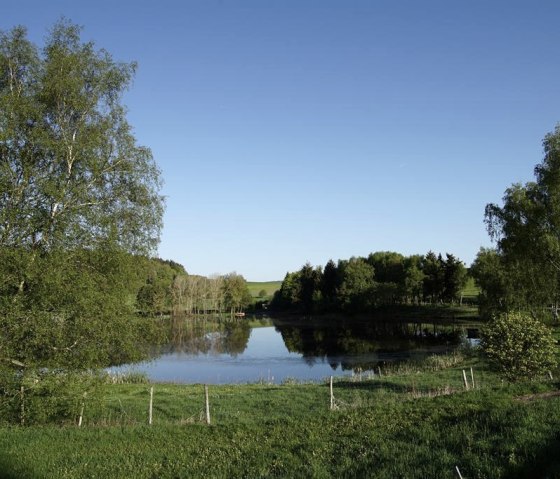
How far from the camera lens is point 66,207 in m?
19.9

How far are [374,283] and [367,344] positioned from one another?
5614 centimetres

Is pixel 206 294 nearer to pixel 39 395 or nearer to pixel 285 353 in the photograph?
pixel 285 353

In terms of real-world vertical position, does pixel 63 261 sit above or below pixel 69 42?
below

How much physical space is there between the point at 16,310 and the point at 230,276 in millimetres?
150195

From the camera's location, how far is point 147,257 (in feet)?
74.4

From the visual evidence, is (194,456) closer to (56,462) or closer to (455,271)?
(56,462)

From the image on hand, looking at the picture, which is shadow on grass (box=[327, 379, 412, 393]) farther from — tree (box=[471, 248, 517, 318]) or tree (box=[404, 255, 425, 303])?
tree (box=[404, 255, 425, 303])

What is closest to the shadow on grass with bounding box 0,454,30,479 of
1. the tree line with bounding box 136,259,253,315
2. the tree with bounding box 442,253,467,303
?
the tree with bounding box 442,253,467,303

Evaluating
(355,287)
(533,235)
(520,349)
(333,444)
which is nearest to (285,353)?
(533,235)

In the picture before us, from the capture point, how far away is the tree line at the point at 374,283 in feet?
354

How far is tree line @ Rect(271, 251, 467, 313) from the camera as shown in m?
108

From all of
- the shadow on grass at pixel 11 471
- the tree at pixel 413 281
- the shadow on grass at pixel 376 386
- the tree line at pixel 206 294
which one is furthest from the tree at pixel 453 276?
the shadow on grass at pixel 11 471

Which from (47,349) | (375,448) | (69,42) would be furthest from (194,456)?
(69,42)

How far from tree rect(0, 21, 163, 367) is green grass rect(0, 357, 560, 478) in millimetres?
3497
